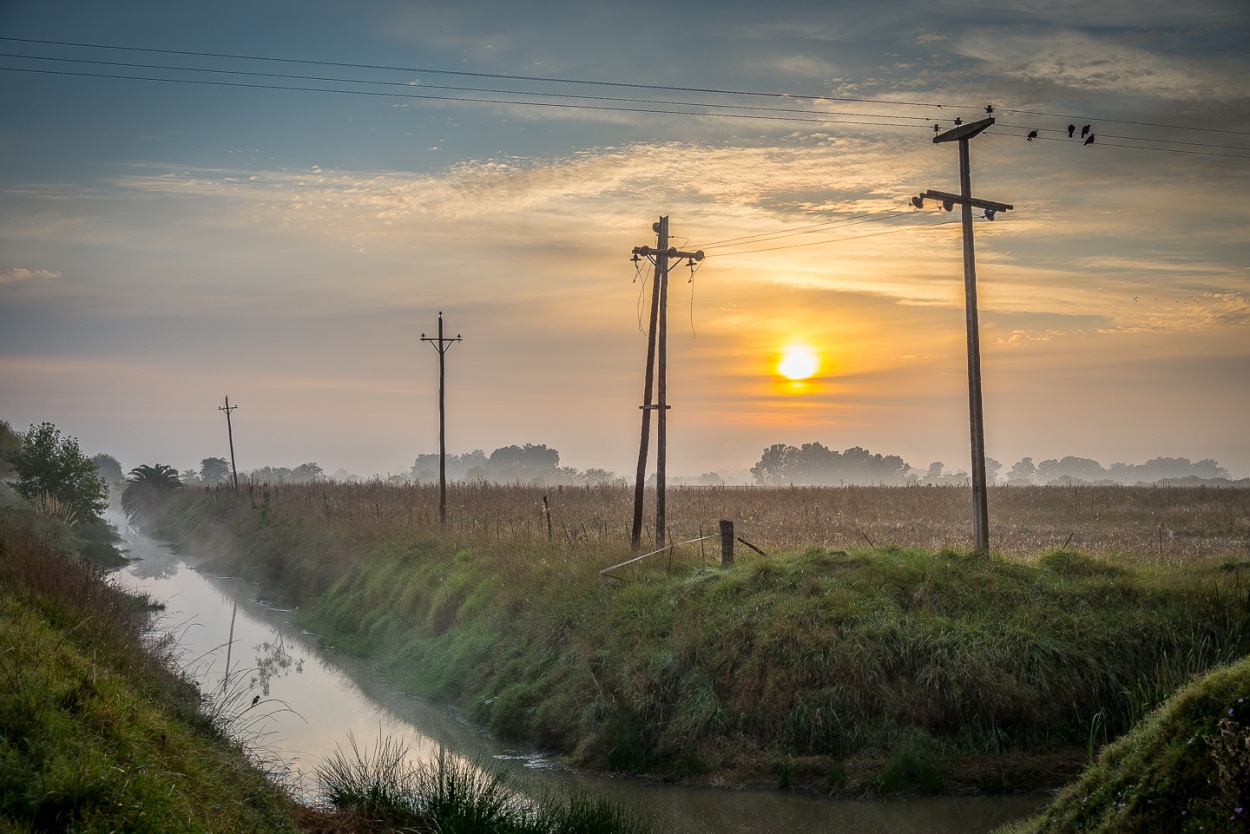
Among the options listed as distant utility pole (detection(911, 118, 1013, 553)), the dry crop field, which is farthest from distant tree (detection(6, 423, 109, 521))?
distant utility pole (detection(911, 118, 1013, 553))

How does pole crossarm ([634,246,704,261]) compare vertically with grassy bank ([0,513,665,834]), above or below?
above

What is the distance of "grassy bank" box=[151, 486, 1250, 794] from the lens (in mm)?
13430

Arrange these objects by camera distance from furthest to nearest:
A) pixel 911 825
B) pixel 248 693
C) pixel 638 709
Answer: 1. pixel 248 693
2. pixel 638 709
3. pixel 911 825

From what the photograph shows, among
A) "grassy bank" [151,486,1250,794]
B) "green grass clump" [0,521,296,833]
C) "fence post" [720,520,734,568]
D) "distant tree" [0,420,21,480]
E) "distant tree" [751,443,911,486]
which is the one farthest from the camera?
"distant tree" [751,443,911,486]

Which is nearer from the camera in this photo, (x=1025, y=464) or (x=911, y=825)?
(x=911, y=825)

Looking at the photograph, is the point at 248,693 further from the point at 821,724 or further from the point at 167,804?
the point at 167,804

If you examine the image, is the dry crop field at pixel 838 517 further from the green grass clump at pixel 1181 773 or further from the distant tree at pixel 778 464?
the distant tree at pixel 778 464

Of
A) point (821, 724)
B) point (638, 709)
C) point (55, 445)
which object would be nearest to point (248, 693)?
point (638, 709)

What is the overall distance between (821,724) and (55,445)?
42.7 m

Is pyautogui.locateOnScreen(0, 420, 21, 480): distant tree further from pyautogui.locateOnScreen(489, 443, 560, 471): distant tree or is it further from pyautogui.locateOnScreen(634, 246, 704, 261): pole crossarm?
pyautogui.locateOnScreen(489, 443, 560, 471): distant tree

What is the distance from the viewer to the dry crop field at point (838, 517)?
25.0 metres

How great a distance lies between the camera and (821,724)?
45.1 ft

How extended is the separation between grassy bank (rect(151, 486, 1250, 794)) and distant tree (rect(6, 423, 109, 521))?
102 ft

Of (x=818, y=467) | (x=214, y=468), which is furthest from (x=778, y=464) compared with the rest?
(x=214, y=468)
